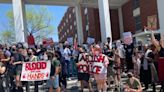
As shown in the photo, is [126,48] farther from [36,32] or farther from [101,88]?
[36,32]

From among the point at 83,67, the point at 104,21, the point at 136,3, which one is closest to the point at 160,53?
the point at 83,67

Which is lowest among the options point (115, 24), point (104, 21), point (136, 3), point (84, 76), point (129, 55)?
point (84, 76)

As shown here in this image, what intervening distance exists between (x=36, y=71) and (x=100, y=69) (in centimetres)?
230

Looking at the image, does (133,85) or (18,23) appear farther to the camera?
(18,23)

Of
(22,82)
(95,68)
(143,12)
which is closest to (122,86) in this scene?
(95,68)

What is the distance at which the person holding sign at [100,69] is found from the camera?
512 inches

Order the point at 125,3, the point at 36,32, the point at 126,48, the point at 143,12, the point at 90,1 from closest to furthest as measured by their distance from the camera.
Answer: the point at 126,48 < the point at 90,1 < the point at 143,12 < the point at 125,3 < the point at 36,32

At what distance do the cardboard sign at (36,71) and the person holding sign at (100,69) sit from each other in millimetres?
1626

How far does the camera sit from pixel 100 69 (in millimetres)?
13023

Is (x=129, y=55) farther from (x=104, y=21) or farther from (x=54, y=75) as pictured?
(x=104, y=21)

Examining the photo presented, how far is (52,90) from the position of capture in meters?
12.6

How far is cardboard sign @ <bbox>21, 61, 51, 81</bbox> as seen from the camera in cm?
1305

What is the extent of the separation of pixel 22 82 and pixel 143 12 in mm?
29772

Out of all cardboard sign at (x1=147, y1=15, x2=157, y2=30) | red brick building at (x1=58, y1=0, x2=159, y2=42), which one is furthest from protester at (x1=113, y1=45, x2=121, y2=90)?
red brick building at (x1=58, y1=0, x2=159, y2=42)
